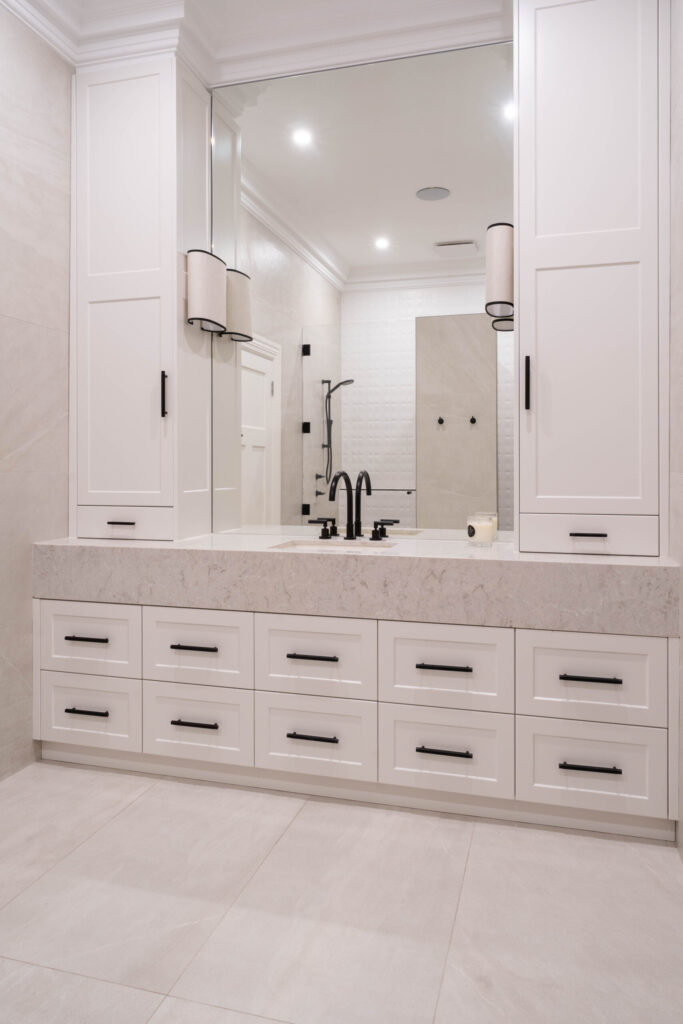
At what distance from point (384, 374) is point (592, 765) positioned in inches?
64.0

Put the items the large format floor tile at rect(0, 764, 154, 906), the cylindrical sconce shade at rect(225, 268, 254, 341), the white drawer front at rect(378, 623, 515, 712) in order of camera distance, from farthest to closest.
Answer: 1. the cylindrical sconce shade at rect(225, 268, 254, 341)
2. the white drawer front at rect(378, 623, 515, 712)
3. the large format floor tile at rect(0, 764, 154, 906)

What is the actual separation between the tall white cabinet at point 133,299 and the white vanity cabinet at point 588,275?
131cm

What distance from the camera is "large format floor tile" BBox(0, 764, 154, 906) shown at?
195 centimetres

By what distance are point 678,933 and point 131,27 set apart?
344 cm

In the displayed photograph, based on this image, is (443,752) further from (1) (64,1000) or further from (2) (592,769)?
(1) (64,1000)

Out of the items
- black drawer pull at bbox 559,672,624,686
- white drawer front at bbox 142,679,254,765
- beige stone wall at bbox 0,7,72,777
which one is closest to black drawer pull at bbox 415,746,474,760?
black drawer pull at bbox 559,672,624,686

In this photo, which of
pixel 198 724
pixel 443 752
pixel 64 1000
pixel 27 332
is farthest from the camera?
pixel 27 332

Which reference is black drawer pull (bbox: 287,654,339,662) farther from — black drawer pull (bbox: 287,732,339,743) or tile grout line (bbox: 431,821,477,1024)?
tile grout line (bbox: 431,821,477,1024)

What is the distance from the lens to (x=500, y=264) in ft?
8.26

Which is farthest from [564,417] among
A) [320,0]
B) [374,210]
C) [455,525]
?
[320,0]

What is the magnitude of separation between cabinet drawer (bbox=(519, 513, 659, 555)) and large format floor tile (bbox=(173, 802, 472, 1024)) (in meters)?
0.97

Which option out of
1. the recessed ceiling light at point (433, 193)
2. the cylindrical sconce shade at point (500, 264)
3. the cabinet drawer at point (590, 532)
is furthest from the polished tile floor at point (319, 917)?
the recessed ceiling light at point (433, 193)

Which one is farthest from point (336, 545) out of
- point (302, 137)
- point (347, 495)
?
point (302, 137)

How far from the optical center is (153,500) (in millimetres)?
2756
